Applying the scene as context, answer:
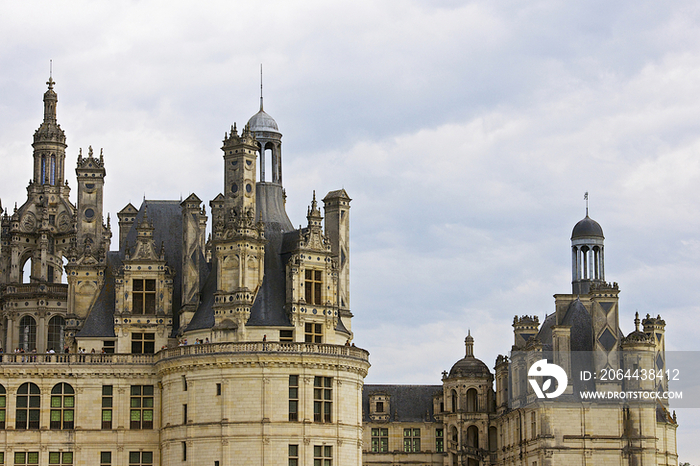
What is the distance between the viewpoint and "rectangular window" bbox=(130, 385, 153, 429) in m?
83.6

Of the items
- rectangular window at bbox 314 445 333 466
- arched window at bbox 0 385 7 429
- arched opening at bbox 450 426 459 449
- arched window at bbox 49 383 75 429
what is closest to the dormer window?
arched opening at bbox 450 426 459 449

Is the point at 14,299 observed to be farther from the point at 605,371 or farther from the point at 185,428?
the point at 605,371

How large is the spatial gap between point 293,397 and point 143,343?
1165 cm

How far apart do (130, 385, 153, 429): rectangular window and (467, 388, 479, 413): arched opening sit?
43.4 metres

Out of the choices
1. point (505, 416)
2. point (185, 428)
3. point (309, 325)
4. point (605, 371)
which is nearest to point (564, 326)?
point (605, 371)

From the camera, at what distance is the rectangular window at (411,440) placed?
12231 cm

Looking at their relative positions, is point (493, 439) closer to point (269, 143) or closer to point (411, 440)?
point (411, 440)

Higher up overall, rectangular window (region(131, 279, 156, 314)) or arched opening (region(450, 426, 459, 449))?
rectangular window (region(131, 279, 156, 314))

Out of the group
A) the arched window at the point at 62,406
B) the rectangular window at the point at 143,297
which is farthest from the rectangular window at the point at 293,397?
the arched window at the point at 62,406

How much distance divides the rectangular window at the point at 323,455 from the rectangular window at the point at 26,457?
16.9m

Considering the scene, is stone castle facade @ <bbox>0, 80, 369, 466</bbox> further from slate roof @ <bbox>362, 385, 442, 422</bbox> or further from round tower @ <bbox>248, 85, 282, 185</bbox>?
slate roof @ <bbox>362, 385, 442, 422</bbox>

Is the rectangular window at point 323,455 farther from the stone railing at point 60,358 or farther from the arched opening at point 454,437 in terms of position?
the arched opening at point 454,437

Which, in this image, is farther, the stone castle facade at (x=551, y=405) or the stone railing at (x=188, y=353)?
the stone castle facade at (x=551, y=405)

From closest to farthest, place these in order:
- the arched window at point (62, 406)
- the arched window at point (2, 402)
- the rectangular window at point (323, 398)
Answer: the rectangular window at point (323, 398)
the arched window at point (2, 402)
the arched window at point (62, 406)
